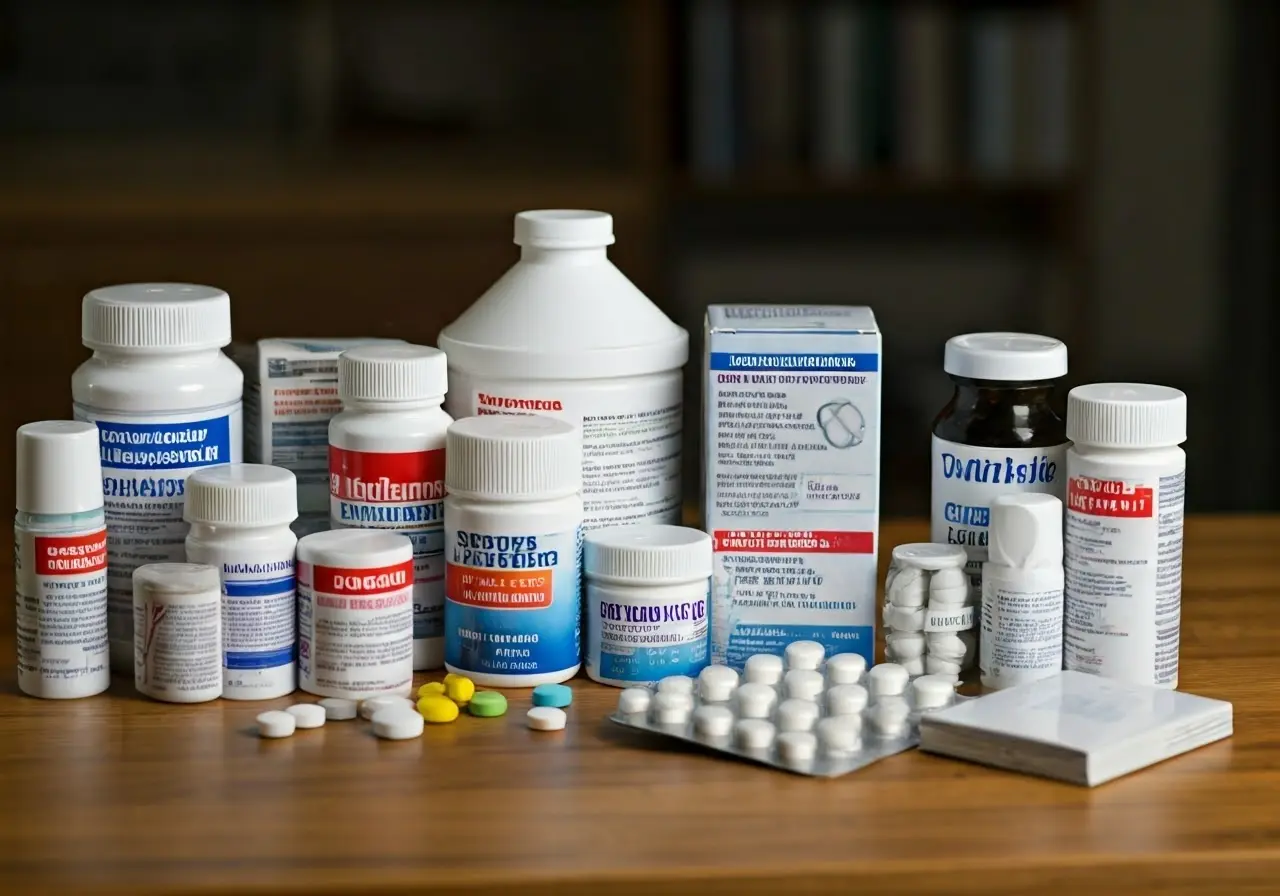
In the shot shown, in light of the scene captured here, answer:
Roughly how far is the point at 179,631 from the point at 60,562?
0.25 feet

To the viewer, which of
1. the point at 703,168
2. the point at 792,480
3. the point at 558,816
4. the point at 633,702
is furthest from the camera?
the point at 703,168

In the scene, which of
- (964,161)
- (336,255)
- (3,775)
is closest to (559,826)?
(3,775)

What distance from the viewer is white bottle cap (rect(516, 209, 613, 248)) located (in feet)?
3.41

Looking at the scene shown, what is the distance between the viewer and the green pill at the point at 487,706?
3.08 ft

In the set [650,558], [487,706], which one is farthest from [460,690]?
[650,558]

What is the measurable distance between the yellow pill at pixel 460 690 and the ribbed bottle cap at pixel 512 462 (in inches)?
4.0

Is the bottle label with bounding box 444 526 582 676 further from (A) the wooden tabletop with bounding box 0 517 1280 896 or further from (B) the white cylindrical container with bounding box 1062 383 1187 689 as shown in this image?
(B) the white cylindrical container with bounding box 1062 383 1187 689

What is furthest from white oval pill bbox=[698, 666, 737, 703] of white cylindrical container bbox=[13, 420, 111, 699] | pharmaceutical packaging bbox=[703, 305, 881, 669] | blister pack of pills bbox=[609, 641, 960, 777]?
white cylindrical container bbox=[13, 420, 111, 699]

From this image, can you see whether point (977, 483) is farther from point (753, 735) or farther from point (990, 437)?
point (753, 735)

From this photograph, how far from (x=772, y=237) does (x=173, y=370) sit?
1853mm

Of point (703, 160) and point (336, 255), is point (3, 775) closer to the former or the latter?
point (336, 255)

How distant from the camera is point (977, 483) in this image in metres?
1.01

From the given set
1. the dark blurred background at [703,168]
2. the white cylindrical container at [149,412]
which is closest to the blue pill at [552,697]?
the white cylindrical container at [149,412]

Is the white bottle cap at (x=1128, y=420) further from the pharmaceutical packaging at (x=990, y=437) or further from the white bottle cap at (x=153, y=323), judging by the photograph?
the white bottle cap at (x=153, y=323)
